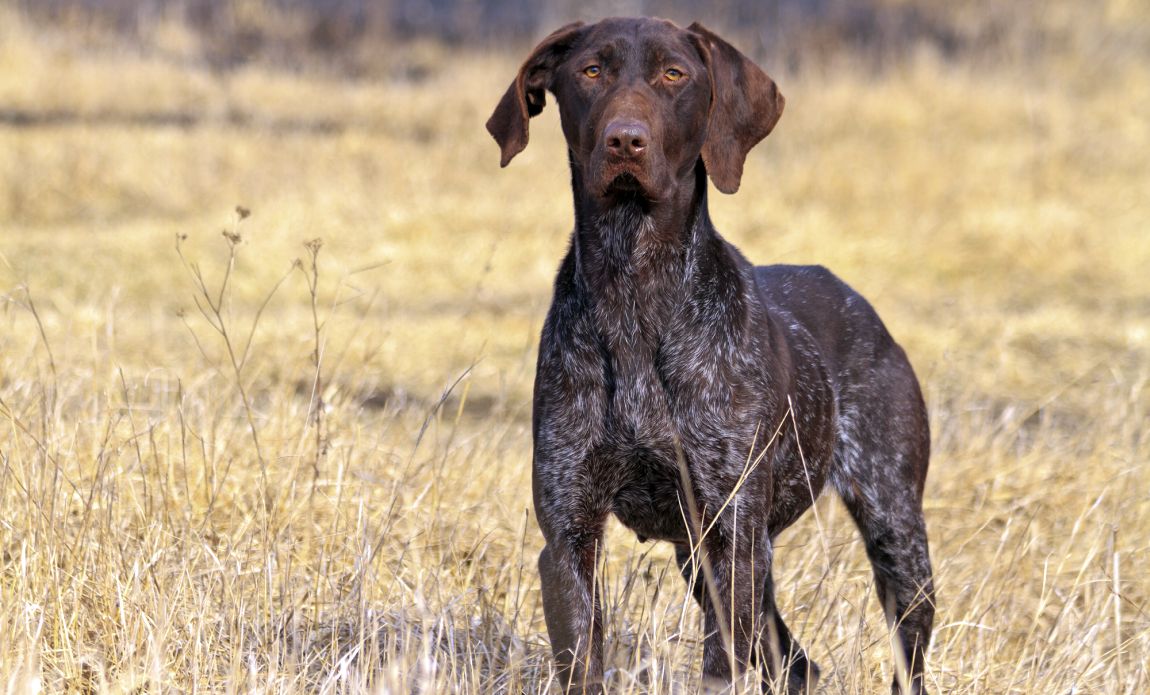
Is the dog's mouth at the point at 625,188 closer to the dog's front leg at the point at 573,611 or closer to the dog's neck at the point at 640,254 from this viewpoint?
the dog's neck at the point at 640,254

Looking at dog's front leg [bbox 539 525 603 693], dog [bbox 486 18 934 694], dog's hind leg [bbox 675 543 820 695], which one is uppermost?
dog [bbox 486 18 934 694]

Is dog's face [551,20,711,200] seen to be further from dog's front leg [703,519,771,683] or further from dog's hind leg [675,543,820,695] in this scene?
dog's hind leg [675,543,820,695]

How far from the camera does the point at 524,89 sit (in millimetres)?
3725

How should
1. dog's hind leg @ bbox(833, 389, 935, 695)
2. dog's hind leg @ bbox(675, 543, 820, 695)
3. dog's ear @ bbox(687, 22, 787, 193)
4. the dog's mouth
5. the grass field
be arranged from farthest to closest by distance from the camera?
1. dog's hind leg @ bbox(833, 389, 935, 695)
2. dog's hind leg @ bbox(675, 543, 820, 695)
3. the grass field
4. dog's ear @ bbox(687, 22, 787, 193)
5. the dog's mouth

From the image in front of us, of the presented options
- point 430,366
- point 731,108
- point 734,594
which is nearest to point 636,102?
point 731,108

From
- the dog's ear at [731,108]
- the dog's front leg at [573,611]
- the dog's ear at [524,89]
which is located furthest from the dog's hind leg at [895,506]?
the dog's ear at [524,89]

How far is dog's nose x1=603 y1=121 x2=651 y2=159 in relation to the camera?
329cm

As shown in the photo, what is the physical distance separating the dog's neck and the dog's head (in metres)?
0.07

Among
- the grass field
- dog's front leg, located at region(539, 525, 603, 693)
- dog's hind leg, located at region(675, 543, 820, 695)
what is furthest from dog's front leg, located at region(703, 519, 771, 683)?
dog's hind leg, located at region(675, 543, 820, 695)

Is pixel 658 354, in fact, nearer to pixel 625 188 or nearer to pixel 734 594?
pixel 625 188

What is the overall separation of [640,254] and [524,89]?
525 millimetres

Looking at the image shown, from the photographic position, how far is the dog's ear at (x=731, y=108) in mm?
3617

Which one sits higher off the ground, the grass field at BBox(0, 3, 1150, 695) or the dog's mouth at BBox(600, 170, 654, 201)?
the dog's mouth at BBox(600, 170, 654, 201)

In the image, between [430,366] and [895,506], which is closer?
[895,506]
